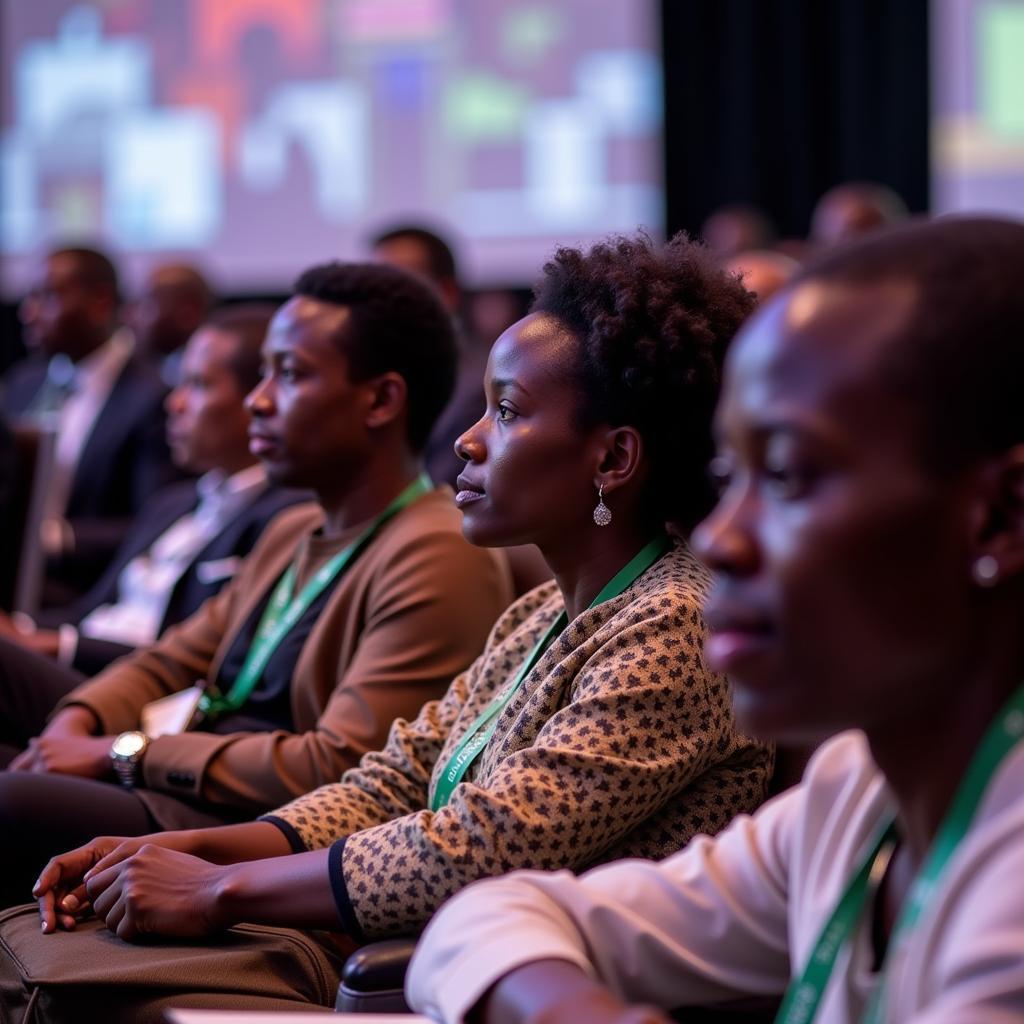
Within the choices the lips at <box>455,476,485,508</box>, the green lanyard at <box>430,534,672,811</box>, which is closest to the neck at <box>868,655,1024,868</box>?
the green lanyard at <box>430,534,672,811</box>

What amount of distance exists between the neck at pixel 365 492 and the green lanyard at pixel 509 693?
32.4 inches

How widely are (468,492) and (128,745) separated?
2.80ft

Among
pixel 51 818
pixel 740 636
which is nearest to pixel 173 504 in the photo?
pixel 51 818

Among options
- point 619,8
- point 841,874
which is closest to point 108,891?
point 841,874

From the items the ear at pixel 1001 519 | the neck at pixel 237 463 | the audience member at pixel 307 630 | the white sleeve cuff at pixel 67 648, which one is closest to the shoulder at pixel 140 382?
the neck at pixel 237 463

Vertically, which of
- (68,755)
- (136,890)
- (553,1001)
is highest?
(553,1001)

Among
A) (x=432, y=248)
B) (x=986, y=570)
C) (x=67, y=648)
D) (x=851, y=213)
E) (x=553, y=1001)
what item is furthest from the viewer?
(x=851, y=213)

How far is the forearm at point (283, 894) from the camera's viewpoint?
5.48 ft

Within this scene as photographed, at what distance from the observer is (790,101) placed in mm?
8352

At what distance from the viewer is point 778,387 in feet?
3.20

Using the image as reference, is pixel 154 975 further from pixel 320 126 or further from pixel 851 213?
pixel 320 126

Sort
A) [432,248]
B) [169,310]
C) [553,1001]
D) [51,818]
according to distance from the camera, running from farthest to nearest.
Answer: [169,310], [432,248], [51,818], [553,1001]

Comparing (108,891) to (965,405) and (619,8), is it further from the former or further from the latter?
(619,8)

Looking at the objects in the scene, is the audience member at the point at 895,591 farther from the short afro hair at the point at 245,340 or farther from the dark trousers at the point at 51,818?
the short afro hair at the point at 245,340
